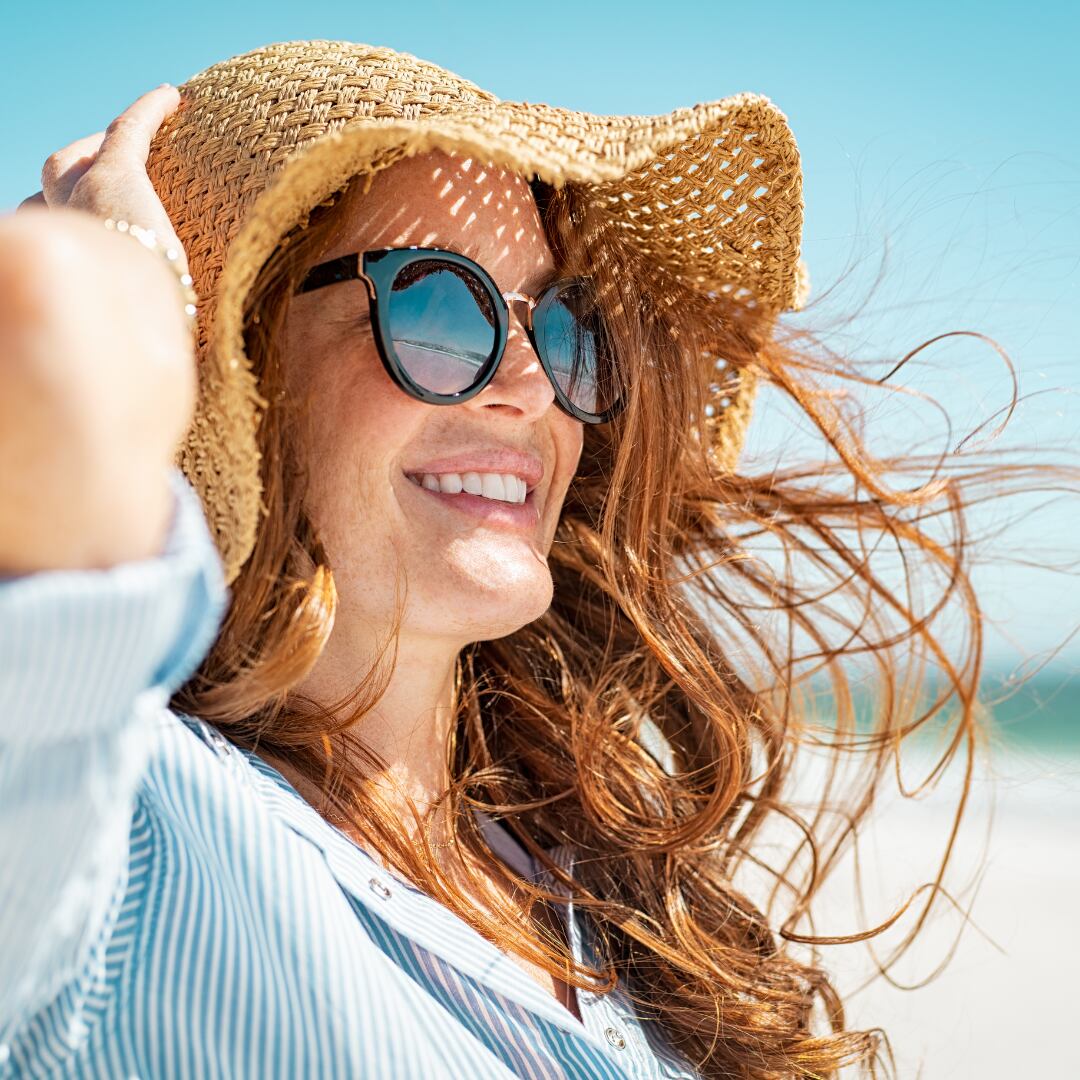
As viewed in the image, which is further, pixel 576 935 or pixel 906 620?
pixel 906 620

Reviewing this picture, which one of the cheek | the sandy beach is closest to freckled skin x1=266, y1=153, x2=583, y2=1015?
the cheek

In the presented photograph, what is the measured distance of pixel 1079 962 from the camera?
16.9 ft

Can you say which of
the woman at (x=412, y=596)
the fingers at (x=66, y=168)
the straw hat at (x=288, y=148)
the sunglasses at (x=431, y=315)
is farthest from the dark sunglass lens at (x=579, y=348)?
the fingers at (x=66, y=168)

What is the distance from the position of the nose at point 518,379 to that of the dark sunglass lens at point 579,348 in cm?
3

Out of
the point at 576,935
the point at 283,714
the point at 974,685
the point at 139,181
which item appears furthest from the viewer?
the point at 974,685

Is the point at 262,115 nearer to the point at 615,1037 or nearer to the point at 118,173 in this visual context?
the point at 118,173

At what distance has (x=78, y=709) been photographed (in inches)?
32.4

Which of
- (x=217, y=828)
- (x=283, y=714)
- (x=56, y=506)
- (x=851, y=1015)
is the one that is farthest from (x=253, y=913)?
(x=851, y=1015)

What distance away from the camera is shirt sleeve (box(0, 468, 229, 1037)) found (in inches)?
30.8

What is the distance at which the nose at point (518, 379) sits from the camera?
1815 mm

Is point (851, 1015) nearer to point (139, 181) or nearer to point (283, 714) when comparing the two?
point (283, 714)

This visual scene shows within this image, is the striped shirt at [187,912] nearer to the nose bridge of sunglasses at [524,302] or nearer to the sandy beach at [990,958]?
the nose bridge of sunglasses at [524,302]

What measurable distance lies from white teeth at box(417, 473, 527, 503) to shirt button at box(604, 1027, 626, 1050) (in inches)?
34.9

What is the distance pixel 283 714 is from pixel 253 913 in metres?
0.53
